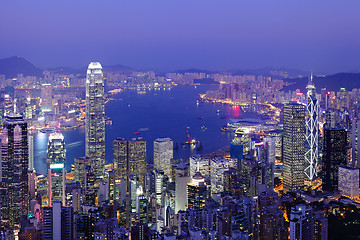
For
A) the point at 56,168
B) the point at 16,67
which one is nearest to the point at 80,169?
the point at 56,168

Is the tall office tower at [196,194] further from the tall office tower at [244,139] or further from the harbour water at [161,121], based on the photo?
the tall office tower at [244,139]

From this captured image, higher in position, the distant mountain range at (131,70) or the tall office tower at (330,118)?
the distant mountain range at (131,70)

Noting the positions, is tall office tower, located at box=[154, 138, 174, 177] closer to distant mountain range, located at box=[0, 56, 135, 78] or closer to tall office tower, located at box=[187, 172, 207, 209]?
tall office tower, located at box=[187, 172, 207, 209]

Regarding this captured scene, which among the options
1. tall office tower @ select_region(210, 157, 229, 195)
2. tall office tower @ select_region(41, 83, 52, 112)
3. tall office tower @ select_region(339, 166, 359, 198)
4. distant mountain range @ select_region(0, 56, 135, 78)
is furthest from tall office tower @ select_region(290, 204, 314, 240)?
tall office tower @ select_region(41, 83, 52, 112)

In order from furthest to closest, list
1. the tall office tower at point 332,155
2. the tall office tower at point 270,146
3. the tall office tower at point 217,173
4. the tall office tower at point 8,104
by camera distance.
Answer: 1. the tall office tower at point 270,146
2. the tall office tower at point 8,104
3. the tall office tower at point 332,155
4. the tall office tower at point 217,173

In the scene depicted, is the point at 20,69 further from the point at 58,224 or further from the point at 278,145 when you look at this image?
the point at 278,145

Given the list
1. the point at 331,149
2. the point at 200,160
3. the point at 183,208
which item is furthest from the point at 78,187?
the point at 331,149

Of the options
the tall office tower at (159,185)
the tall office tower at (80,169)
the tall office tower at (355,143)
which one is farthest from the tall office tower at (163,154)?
the tall office tower at (355,143)
